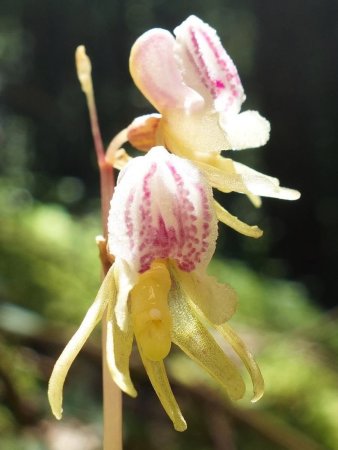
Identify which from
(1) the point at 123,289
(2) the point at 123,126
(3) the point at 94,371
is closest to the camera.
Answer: (1) the point at 123,289

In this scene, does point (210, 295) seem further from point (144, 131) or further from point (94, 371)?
point (94, 371)

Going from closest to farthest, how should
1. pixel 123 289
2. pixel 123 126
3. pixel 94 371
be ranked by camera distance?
pixel 123 289, pixel 94 371, pixel 123 126

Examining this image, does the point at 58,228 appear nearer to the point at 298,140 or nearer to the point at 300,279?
the point at 300,279

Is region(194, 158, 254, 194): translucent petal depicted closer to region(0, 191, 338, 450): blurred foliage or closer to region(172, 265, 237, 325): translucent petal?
region(172, 265, 237, 325): translucent petal

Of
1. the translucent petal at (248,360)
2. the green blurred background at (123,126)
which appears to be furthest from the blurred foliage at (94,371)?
the translucent petal at (248,360)

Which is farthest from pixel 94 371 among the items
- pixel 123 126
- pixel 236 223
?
pixel 123 126

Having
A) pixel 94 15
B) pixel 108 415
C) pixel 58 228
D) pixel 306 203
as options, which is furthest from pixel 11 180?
pixel 108 415
